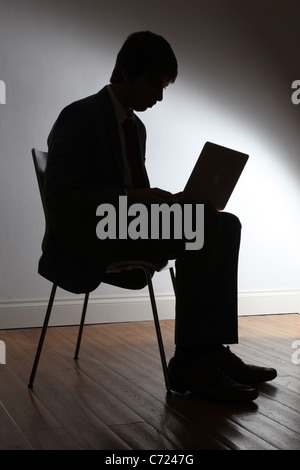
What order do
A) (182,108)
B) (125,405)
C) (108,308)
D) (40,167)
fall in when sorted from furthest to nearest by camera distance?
(182,108), (108,308), (40,167), (125,405)

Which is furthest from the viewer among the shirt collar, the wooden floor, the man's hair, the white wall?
the white wall

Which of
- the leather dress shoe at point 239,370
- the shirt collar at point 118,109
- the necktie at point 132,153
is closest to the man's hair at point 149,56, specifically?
the shirt collar at point 118,109

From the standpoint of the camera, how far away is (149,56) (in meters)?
1.92

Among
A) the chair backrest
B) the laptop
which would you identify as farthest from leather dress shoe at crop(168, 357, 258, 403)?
the chair backrest

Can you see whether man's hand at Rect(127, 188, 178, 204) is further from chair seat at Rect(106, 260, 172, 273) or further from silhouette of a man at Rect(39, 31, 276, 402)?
chair seat at Rect(106, 260, 172, 273)

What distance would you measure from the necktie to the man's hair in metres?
0.22

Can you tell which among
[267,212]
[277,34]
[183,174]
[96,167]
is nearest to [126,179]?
[96,167]

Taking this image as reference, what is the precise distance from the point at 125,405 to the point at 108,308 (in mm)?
1330

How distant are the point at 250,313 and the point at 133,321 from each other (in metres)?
Result: 0.65

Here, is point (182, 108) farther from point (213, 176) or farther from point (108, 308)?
point (213, 176)

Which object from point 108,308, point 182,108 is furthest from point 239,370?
point 182,108

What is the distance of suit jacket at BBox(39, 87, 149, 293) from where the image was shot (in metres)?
1.84

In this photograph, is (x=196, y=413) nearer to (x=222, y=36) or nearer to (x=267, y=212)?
(x=267, y=212)

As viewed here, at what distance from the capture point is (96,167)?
1.94 metres
